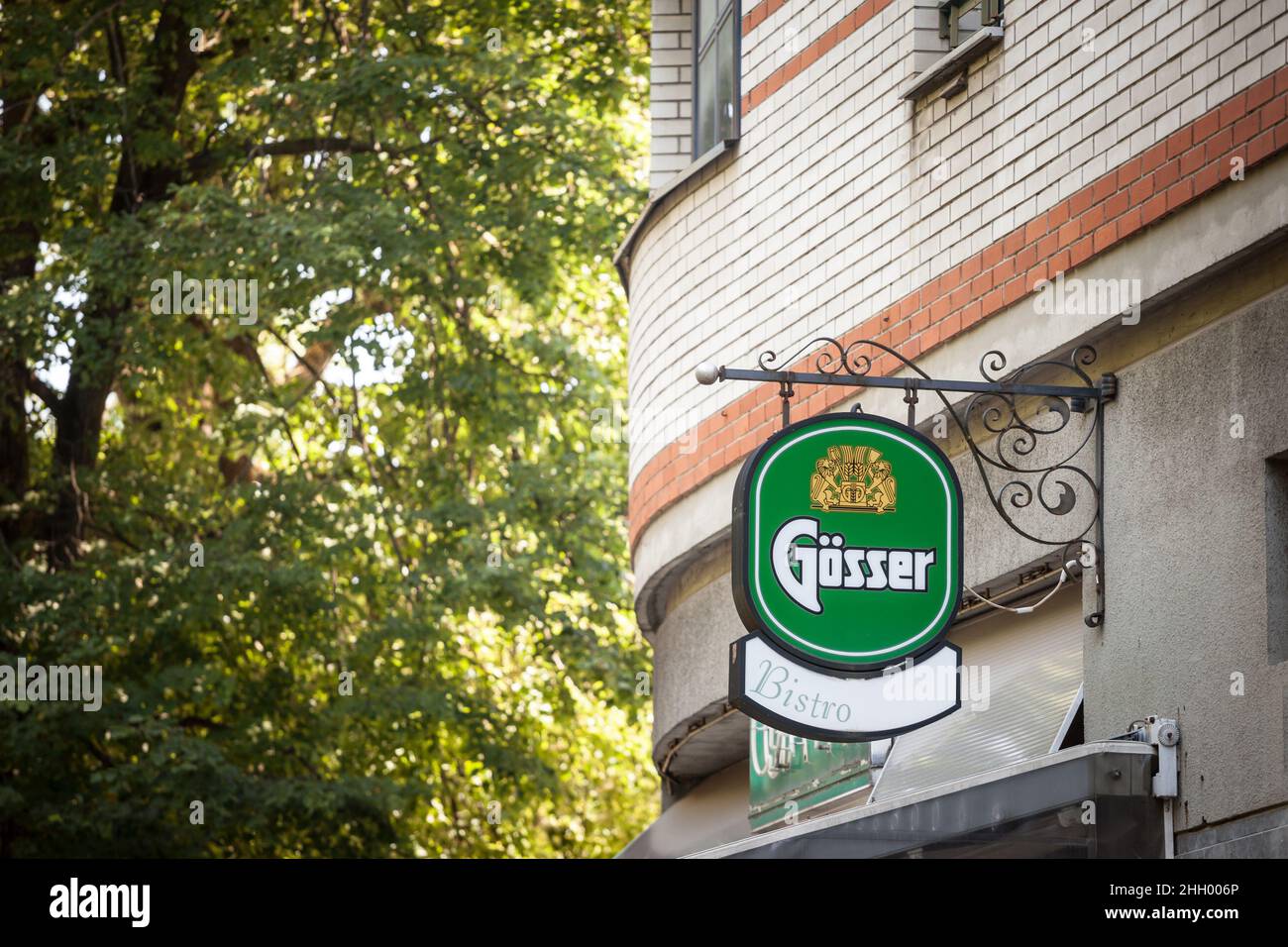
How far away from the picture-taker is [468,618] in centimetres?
1828

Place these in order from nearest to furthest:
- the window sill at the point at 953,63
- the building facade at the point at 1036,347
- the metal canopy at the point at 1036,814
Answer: the building facade at the point at 1036,347 < the metal canopy at the point at 1036,814 < the window sill at the point at 953,63

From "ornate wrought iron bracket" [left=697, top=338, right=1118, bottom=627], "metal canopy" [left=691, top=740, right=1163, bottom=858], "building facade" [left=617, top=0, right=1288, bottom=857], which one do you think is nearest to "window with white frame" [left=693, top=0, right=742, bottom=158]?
"building facade" [left=617, top=0, right=1288, bottom=857]

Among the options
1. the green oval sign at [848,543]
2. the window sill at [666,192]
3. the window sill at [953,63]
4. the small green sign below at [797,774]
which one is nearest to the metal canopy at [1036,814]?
the green oval sign at [848,543]

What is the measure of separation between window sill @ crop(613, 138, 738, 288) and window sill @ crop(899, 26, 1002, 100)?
1746 mm

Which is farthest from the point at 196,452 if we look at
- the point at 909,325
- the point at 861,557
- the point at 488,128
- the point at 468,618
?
the point at 861,557

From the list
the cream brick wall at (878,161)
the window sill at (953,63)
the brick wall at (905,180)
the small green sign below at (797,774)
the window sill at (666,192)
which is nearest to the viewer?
the brick wall at (905,180)

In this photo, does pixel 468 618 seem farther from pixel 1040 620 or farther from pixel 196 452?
pixel 1040 620

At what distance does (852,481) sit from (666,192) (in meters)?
4.54

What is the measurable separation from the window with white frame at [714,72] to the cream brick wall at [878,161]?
0.72 feet

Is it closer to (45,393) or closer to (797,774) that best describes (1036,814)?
(797,774)

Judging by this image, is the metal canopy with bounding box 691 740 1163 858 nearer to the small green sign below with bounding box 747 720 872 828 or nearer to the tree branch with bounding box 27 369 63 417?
the small green sign below with bounding box 747 720 872 828

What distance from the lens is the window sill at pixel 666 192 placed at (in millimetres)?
10641

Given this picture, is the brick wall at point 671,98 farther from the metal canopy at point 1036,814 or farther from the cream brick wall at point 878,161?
the metal canopy at point 1036,814
